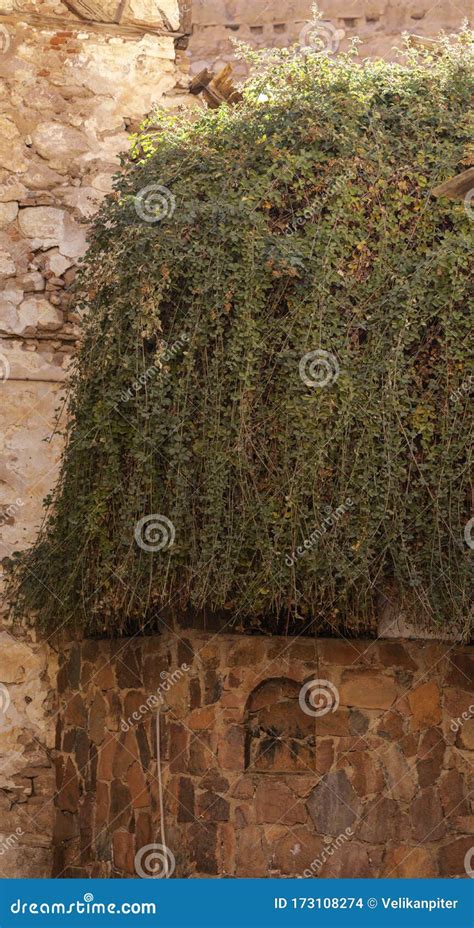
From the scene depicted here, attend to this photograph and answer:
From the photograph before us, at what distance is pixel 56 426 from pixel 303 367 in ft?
7.12

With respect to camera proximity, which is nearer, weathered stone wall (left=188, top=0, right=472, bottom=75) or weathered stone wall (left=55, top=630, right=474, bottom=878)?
weathered stone wall (left=55, top=630, right=474, bottom=878)

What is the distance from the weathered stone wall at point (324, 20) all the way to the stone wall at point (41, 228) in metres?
5.88

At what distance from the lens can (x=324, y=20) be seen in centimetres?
1536

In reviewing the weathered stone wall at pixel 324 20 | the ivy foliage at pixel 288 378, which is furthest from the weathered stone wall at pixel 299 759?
the weathered stone wall at pixel 324 20

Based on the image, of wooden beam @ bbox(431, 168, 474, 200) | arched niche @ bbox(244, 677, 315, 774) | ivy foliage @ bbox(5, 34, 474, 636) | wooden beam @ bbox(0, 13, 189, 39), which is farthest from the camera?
wooden beam @ bbox(0, 13, 189, 39)

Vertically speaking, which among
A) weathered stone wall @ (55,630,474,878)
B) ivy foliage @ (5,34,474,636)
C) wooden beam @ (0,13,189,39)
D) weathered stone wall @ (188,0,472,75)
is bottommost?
weathered stone wall @ (55,630,474,878)

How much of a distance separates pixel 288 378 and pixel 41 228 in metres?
3.02

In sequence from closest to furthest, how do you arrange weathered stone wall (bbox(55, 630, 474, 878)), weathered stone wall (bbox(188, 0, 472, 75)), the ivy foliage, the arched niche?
the ivy foliage
weathered stone wall (bbox(55, 630, 474, 878))
the arched niche
weathered stone wall (bbox(188, 0, 472, 75))

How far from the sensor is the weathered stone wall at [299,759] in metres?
7.65

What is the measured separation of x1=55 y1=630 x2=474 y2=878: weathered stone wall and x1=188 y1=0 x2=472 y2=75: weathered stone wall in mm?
9744

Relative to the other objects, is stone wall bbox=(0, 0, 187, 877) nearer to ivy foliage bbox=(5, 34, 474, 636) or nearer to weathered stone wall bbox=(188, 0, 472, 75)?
ivy foliage bbox=(5, 34, 474, 636)

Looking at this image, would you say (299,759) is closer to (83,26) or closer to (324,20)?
(83,26)

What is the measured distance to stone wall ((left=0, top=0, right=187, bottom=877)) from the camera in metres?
8.95

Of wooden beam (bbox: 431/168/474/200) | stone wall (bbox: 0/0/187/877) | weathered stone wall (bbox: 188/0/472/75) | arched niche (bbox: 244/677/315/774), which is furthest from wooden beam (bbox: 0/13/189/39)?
weathered stone wall (bbox: 188/0/472/75)
